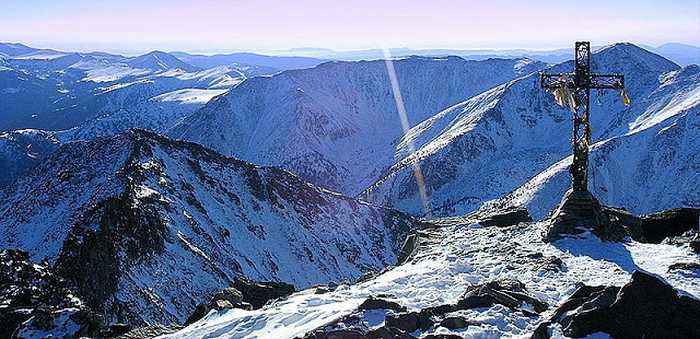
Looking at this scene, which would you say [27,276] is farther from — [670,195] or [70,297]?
[670,195]

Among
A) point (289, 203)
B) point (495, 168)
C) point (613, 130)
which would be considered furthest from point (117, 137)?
point (613, 130)

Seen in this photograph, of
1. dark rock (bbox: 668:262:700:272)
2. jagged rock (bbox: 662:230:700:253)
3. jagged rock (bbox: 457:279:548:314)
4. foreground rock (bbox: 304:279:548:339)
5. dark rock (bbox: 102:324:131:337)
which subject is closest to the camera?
foreground rock (bbox: 304:279:548:339)

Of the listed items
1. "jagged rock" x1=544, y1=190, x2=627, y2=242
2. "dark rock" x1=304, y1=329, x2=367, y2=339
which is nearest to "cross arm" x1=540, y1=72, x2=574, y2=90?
"jagged rock" x1=544, y1=190, x2=627, y2=242

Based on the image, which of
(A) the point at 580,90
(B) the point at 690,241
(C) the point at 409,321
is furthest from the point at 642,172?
(C) the point at 409,321

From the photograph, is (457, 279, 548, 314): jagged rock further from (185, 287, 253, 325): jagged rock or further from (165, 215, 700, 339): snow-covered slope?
(185, 287, 253, 325): jagged rock

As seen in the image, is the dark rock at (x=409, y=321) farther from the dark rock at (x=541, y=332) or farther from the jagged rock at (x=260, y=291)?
the jagged rock at (x=260, y=291)

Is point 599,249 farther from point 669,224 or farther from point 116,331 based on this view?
point 116,331

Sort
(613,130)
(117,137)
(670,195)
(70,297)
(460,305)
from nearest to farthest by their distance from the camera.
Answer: (460,305) < (70,297) < (117,137) < (670,195) < (613,130)
